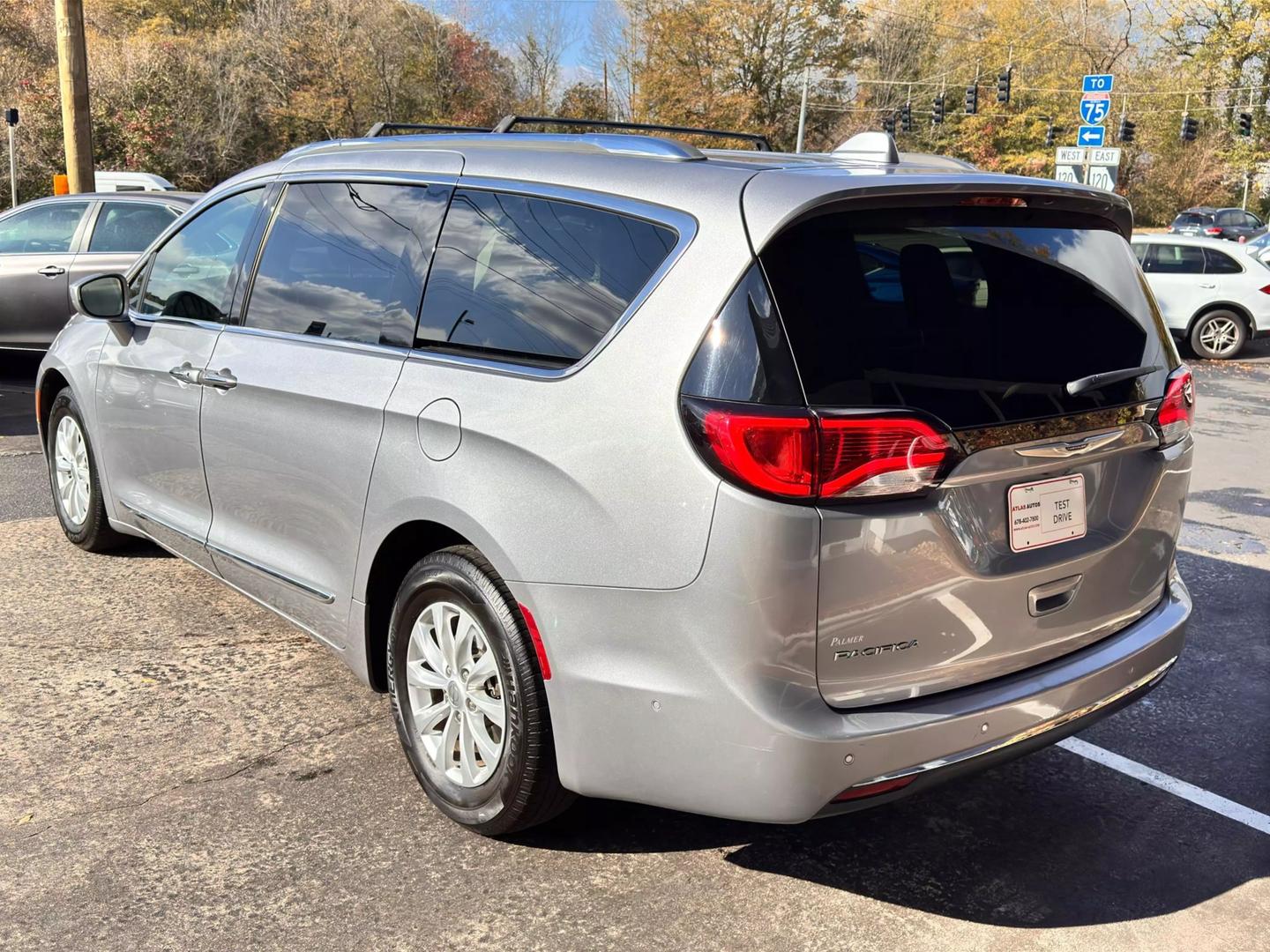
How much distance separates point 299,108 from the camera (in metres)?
38.4

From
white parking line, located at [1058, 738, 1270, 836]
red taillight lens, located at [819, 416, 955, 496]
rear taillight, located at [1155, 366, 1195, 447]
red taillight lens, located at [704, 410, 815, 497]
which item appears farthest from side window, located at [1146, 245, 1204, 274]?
red taillight lens, located at [704, 410, 815, 497]

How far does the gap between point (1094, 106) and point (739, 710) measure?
16.9 metres

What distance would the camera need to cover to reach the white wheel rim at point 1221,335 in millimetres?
16469

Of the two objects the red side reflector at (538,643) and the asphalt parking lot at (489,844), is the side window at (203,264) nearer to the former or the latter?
the asphalt parking lot at (489,844)

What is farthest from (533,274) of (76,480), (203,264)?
(76,480)

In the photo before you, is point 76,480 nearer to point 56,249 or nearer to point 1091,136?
point 56,249

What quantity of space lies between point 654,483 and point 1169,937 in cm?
166

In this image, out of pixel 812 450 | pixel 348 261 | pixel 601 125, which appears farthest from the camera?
pixel 601 125

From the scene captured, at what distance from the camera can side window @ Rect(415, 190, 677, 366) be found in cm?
288

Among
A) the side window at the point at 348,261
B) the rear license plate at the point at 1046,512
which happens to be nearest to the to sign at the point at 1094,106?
the side window at the point at 348,261

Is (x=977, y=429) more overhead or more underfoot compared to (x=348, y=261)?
more underfoot

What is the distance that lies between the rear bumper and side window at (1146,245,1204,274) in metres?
15.4

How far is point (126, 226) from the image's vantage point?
35.1 ft

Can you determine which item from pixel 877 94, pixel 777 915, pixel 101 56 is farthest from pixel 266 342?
pixel 877 94
